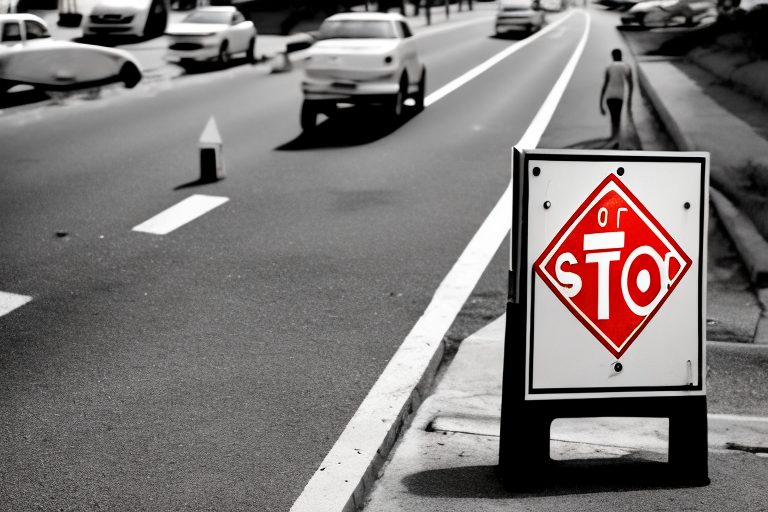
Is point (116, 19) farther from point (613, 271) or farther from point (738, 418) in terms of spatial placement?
point (613, 271)

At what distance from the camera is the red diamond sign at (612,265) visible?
4.65 meters

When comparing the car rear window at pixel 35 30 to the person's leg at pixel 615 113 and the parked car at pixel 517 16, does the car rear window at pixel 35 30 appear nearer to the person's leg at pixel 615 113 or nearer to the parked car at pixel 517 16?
the person's leg at pixel 615 113

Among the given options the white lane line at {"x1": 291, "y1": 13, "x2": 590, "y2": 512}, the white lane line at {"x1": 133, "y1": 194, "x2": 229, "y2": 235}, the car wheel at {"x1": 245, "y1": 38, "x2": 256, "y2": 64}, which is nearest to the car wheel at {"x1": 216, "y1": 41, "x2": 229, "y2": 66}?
the car wheel at {"x1": 245, "y1": 38, "x2": 256, "y2": 64}

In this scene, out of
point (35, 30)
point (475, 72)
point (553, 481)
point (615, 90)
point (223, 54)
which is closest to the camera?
point (553, 481)

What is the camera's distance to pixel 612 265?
4.68 metres

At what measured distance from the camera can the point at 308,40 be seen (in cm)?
3841

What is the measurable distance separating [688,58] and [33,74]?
21.2 meters

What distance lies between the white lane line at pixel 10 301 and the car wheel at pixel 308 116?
10110 millimetres

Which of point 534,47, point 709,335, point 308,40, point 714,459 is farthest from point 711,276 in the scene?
point 534,47

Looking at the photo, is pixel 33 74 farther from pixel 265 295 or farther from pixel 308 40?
pixel 308 40

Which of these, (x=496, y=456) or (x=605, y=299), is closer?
(x=605, y=299)

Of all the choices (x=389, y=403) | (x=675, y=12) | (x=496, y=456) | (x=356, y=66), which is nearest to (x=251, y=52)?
(x=356, y=66)

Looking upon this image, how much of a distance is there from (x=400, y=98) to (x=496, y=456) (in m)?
14.7

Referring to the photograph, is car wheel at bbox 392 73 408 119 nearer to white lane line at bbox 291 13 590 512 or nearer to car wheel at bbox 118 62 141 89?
car wheel at bbox 118 62 141 89
